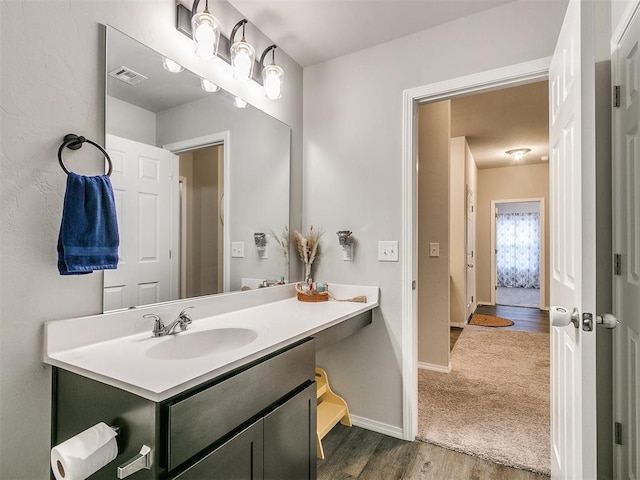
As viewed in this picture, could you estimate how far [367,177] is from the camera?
2.14 meters

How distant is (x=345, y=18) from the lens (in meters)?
1.89

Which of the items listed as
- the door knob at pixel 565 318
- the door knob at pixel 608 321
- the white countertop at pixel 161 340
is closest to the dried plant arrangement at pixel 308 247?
the white countertop at pixel 161 340

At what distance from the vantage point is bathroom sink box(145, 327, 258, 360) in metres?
1.28

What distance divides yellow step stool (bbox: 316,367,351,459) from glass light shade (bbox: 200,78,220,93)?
1759 mm

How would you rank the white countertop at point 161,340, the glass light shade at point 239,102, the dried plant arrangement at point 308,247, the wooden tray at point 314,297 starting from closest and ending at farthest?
1. the white countertop at point 161,340
2. the glass light shade at point 239,102
3. the wooden tray at point 314,297
4. the dried plant arrangement at point 308,247

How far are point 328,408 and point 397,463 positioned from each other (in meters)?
0.50

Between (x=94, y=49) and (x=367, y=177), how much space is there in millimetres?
1456

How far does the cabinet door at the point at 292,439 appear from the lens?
1171mm

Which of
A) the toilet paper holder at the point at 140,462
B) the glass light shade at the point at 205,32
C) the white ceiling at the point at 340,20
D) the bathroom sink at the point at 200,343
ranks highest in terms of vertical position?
the white ceiling at the point at 340,20

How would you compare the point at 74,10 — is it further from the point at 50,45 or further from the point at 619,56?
the point at 619,56

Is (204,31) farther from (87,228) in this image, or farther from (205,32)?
(87,228)

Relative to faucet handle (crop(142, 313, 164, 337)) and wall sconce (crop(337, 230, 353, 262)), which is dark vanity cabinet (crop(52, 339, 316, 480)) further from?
wall sconce (crop(337, 230, 353, 262))

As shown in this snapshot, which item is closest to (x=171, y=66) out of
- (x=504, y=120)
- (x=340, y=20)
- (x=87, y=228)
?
(x=87, y=228)

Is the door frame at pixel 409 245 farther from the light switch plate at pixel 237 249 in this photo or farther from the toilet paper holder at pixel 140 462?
the toilet paper holder at pixel 140 462
